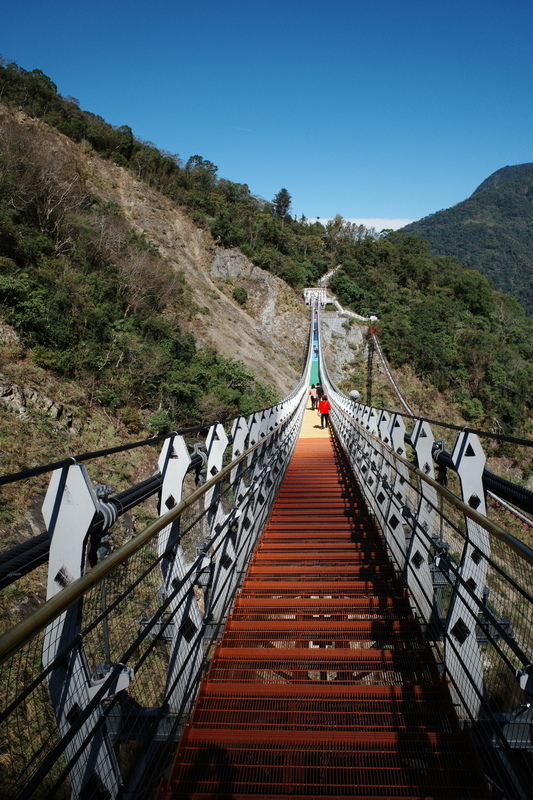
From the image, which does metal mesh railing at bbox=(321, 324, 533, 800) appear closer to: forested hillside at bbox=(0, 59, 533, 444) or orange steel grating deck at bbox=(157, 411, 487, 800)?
orange steel grating deck at bbox=(157, 411, 487, 800)

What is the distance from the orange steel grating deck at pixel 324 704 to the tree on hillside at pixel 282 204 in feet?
271

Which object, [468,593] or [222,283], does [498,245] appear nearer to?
[222,283]

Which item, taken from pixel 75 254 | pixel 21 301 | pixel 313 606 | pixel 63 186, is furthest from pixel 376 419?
pixel 63 186

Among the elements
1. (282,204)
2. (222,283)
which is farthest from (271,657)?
(282,204)

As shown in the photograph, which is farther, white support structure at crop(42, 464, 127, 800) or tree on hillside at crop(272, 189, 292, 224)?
tree on hillside at crop(272, 189, 292, 224)

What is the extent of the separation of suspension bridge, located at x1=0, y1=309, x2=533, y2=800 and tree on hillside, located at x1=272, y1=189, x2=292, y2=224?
82580 millimetres

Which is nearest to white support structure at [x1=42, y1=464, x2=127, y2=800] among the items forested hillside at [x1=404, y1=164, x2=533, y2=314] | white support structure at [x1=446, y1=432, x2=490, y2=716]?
white support structure at [x1=446, y1=432, x2=490, y2=716]

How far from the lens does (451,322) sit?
1726 inches

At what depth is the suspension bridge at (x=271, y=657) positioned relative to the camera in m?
1.59

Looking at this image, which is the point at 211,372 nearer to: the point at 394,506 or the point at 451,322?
the point at 394,506

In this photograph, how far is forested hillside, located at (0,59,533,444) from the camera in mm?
13719

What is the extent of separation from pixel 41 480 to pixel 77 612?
7.58 metres

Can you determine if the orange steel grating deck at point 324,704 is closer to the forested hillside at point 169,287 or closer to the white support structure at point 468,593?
the white support structure at point 468,593

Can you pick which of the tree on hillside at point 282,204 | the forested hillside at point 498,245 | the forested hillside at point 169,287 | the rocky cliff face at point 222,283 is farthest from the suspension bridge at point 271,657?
the forested hillside at point 498,245
